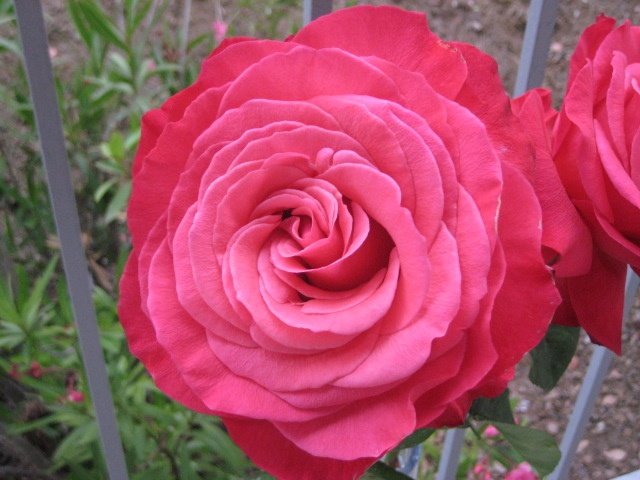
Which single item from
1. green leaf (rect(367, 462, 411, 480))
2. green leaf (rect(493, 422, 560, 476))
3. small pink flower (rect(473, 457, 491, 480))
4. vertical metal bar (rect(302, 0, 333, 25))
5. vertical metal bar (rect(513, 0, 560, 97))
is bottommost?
small pink flower (rect(473, 457, 491, 480))

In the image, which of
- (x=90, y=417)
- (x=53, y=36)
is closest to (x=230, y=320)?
(x=90, y=417)

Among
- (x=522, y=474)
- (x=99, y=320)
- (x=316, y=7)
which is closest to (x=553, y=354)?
(x=316, y=7)

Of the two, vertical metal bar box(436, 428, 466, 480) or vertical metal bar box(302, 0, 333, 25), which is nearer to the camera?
vertical metal bar box(302, 0, 333, 25)

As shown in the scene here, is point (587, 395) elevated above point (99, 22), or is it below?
below

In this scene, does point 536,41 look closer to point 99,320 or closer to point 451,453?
point 451,453

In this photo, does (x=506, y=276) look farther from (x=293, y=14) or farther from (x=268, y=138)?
(x=293, y=14)

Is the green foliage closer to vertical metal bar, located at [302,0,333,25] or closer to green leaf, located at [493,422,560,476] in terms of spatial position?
green leaf, located at [493,422,560,476]

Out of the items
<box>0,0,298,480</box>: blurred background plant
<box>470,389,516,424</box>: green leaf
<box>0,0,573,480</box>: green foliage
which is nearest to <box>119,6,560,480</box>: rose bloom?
<box>470,389,516,424</box>: green leaf
